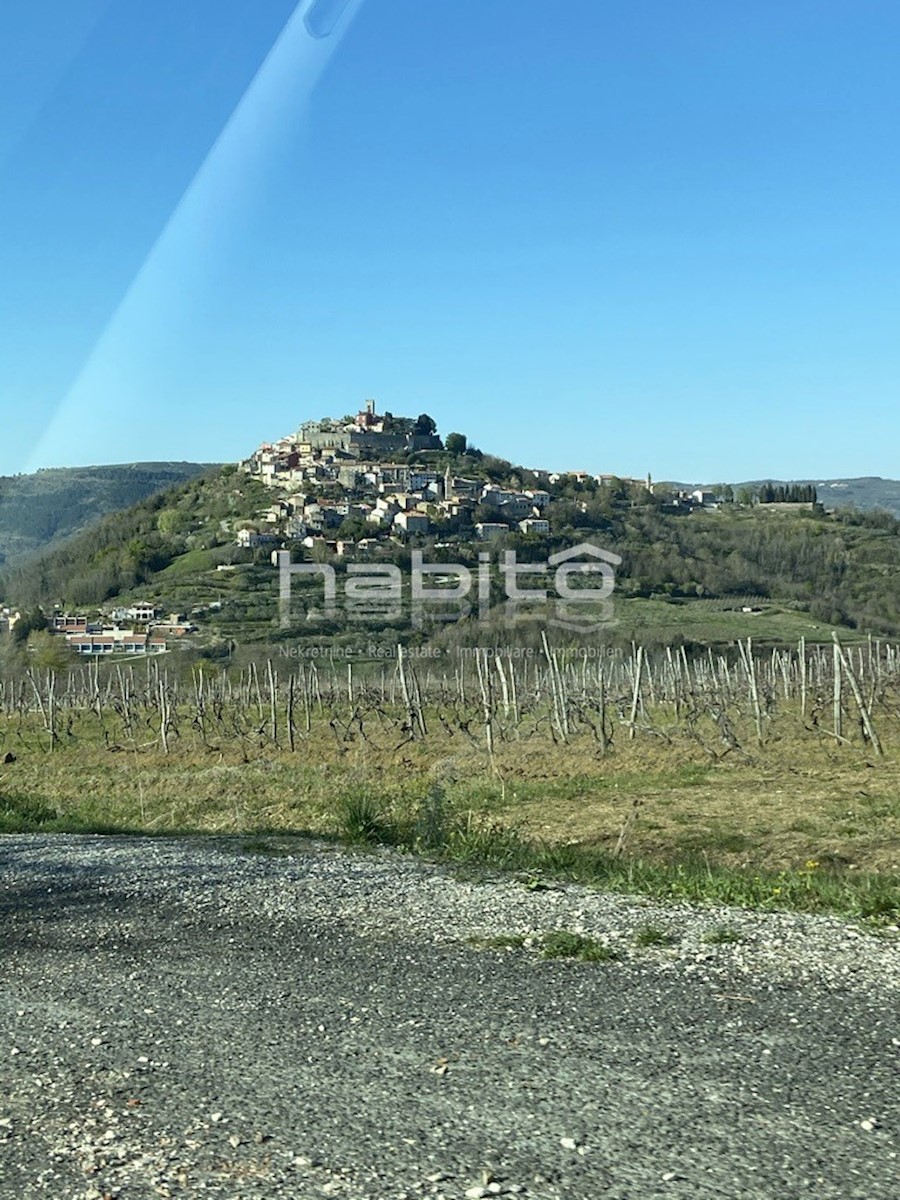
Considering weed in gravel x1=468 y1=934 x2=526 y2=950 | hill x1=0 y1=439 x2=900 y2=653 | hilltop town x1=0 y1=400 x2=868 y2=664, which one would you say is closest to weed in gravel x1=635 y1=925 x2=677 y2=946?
weed in gravel x1=468 y1=934 x2=526 y2=950

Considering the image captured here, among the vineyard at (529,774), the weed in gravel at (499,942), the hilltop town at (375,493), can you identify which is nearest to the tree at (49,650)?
the vineyard at (529,774)

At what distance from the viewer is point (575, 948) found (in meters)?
6.06

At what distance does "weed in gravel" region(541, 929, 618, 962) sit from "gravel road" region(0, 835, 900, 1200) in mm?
106

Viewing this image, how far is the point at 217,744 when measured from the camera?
3123 centimetres

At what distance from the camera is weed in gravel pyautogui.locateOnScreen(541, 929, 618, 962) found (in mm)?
5914

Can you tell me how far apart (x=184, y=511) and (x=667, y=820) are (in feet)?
204

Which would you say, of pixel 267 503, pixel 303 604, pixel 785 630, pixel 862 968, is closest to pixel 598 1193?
pixel 862 968

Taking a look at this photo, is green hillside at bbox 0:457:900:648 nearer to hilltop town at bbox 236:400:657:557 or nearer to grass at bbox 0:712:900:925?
hilltop town at bbox 236:400:657:557

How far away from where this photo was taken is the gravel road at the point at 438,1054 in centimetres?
351

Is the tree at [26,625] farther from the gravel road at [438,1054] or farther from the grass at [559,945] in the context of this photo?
the grass at [559,945]

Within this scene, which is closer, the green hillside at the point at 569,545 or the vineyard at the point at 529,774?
the vineyard at the point at 529,774

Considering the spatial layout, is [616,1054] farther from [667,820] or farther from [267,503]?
[267,503]

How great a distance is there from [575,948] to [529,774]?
1643 cm

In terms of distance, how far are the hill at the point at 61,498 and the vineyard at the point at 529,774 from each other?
6431 mm
